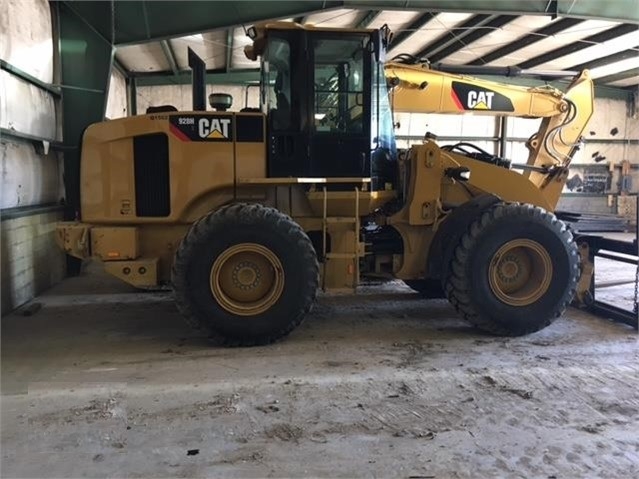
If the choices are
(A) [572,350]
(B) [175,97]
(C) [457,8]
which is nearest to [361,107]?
(A) [572,350]

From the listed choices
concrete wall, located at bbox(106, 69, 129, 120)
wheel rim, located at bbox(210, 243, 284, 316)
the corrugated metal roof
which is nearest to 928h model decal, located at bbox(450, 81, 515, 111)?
wheel rim, located at bbox(210, 243, 284, 316)

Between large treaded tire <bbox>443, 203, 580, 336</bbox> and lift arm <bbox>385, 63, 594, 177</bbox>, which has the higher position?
lift arm <bbox>385, 63, 594, 177</bbox>

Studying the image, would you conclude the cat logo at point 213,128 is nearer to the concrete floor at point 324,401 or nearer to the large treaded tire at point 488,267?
the concrete floor at point 324,401

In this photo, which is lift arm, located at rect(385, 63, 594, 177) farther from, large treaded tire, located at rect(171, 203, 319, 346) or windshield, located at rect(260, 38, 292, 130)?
large treaded tire, located at rect(171, 203, 319, 346)

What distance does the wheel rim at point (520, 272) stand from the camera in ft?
16.9

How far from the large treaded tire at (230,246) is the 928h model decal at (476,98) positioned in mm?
2906

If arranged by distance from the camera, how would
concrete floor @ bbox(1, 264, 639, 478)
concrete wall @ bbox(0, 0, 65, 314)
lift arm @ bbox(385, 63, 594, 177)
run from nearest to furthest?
1. concrete floor @ bbox(1, 264, 639, 478)
2. concrete wall @ bbox(0, 0, 65, 314)
3. lift arm @ bbox(385, 63, 594, 177)

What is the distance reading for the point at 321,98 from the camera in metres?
5.13

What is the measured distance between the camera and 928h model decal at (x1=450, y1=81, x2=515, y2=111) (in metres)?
6.43

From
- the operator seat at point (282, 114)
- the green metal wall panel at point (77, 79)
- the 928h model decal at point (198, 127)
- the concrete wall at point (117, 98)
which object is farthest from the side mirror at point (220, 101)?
the concrete wall at point (117, 98)

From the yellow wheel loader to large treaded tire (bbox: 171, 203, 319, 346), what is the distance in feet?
0.06

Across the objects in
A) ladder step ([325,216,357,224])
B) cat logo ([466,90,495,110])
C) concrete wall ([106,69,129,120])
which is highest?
concrete wall ([106,69,129,120])

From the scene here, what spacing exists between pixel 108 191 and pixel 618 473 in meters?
4.55

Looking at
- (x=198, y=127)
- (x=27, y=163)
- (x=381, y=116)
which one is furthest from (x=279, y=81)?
(x=27, y=163)
